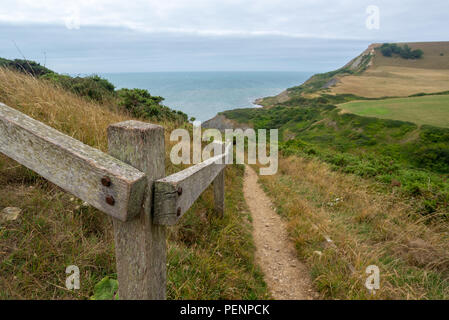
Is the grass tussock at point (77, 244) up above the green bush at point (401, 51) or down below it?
below

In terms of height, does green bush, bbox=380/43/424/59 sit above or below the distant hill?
above

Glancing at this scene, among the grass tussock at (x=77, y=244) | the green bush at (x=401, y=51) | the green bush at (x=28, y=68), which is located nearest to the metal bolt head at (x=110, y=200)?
the grass tussock at (x=77, y=244)

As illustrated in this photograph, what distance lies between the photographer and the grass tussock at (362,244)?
3.16 metres

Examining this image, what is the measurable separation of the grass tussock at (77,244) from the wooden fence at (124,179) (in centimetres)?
86

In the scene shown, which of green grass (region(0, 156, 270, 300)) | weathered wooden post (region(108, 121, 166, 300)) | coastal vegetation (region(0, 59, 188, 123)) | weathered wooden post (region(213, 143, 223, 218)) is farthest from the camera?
coastal vegetation (region(0, 59, 188, 123))

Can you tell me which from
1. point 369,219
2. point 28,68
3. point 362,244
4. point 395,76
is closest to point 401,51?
point 395,76

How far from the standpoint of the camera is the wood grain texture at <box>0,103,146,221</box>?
43.9 inches

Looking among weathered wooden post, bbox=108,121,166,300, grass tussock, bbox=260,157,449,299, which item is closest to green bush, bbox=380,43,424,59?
grass tussock, bbox=260,157,449,299

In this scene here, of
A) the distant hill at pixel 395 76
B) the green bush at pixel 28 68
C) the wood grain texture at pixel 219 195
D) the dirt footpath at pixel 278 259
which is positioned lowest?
the dirt footpath at pixel 278 259

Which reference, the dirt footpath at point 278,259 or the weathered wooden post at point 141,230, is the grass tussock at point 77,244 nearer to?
the dirt footpath at point 278,259

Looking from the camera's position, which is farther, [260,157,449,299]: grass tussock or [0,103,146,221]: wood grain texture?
[260,157,449,299]: grass tussock

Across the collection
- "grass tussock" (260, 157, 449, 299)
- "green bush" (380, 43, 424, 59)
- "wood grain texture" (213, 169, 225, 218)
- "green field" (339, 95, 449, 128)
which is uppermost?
"green bush" (380, 43, 424, 59)

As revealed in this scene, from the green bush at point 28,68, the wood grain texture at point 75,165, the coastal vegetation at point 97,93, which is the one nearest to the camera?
A: the wood grain texture at point 75,165

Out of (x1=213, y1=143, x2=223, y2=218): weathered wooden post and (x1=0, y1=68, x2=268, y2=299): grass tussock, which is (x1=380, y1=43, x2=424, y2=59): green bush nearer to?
(x1=213, y1=143, x2=223, y2=218): weathered wooden post
